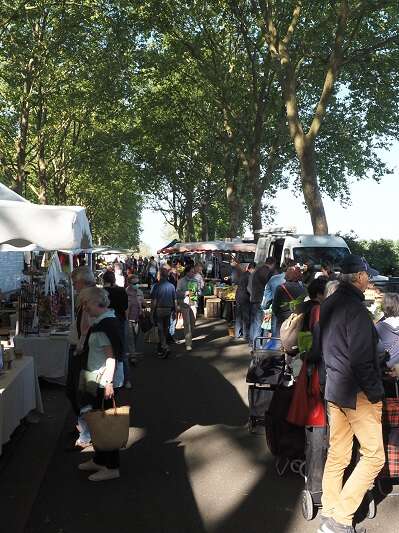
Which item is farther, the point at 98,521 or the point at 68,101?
the point at 68,101

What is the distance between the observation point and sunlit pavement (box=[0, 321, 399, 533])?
4516mm

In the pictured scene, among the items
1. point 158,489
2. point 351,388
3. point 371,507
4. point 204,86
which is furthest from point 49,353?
point 204,86

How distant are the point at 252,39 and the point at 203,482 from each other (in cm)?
2075

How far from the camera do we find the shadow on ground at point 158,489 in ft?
14.8

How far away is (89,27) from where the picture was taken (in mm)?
21453

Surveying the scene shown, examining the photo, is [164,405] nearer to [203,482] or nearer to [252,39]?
[203,482]

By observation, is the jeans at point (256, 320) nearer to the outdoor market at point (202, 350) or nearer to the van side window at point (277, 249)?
the outdoor market at point (202, 350)

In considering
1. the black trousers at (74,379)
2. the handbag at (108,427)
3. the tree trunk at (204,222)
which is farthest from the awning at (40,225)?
the tree trunk at (204,222)

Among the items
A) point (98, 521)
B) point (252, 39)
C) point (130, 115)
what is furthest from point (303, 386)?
point (130, 115)

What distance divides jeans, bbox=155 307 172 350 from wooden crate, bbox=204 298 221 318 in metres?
8.01

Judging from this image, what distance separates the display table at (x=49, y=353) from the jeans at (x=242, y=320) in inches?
204

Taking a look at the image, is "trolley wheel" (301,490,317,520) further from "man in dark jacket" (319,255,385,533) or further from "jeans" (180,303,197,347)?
"jeans" (180,303,197,347)

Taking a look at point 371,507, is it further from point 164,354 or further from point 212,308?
point 212,308

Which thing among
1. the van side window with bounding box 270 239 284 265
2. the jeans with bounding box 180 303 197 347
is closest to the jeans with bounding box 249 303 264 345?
the jeans with bounding box 180 303 197 347
